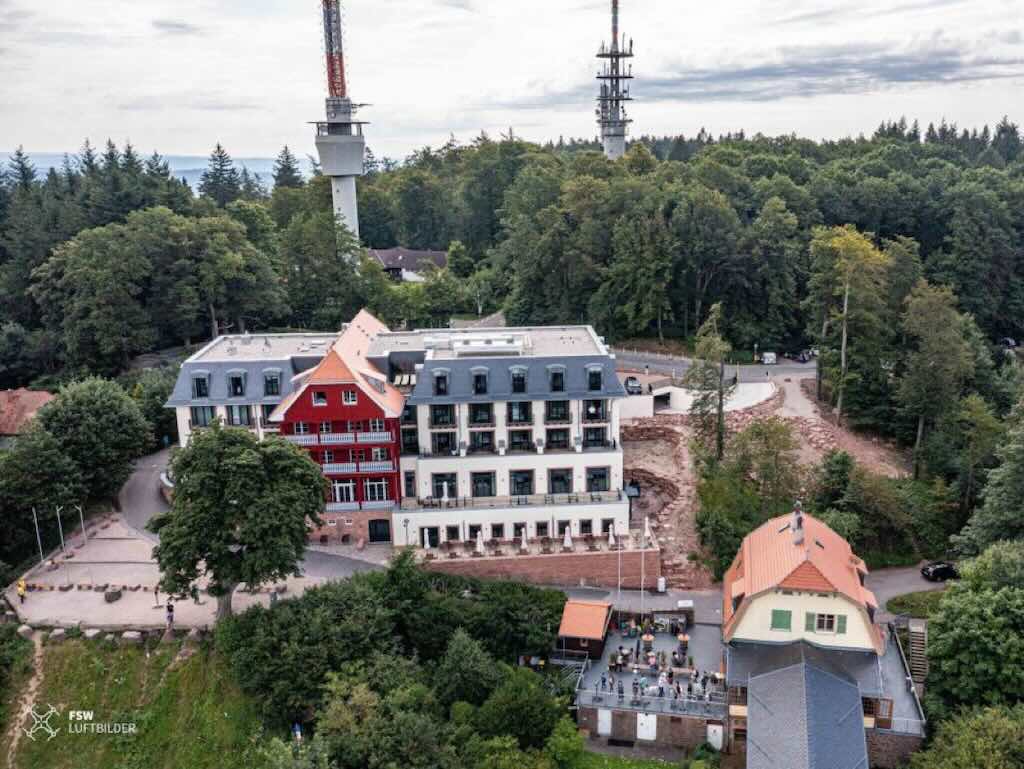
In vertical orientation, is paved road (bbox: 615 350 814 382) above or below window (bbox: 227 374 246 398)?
below

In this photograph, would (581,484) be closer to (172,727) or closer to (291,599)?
(291,599)

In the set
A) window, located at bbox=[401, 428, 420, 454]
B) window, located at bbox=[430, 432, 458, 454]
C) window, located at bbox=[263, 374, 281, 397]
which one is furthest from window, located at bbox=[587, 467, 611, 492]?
window, located at bbox=[263, 374, 281, 397]

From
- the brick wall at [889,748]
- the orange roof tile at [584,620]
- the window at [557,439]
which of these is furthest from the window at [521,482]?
the brick wall at [889,748]

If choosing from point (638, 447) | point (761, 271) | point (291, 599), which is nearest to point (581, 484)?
point (638, 447)

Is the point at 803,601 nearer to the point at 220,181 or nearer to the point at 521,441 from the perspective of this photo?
the point at 521,441

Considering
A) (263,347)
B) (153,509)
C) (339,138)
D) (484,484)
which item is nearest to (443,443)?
(484,484)

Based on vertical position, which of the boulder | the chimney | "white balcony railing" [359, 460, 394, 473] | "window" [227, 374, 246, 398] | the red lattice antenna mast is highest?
the red lattice antenna mast

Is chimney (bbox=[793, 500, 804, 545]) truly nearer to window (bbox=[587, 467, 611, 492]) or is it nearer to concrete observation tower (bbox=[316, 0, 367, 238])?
window (bbox=[587, 467, 611, 492])
